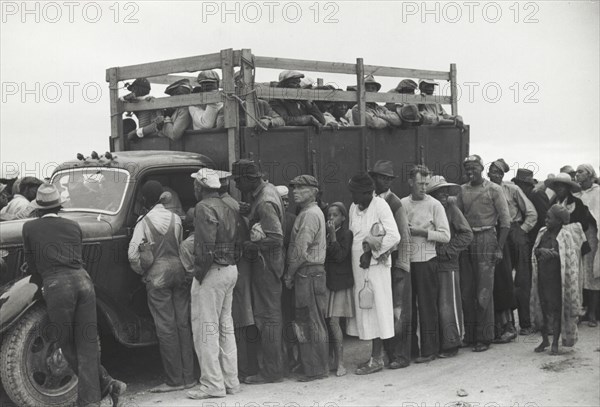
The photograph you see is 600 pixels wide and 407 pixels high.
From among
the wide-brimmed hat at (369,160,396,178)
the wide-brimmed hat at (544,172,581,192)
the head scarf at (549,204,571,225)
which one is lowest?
the head scarf at (549,204,571,225)

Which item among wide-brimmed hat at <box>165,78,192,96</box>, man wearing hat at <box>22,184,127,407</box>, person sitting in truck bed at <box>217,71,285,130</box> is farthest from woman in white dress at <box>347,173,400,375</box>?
man wearing hat at <box>22,184,127,407</box>

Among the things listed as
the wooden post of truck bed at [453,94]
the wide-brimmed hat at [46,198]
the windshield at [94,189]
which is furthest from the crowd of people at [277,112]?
the wide-brimmed hat at [46,198]

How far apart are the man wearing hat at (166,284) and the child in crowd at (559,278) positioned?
3.55 m

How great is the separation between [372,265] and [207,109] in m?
2.37

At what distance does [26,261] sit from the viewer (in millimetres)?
5969

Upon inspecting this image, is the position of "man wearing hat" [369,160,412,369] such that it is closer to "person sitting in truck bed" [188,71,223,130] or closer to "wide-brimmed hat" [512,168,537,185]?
"person sitting in truck bed" [188,71,223,130]

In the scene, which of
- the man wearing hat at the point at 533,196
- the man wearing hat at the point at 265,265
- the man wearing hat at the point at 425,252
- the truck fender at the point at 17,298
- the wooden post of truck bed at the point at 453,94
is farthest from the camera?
the wooden post of truck bed at the point at 453,94

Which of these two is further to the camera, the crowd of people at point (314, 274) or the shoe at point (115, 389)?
the crowd of people at point (314, 274)

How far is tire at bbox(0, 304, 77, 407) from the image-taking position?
19.8 feet

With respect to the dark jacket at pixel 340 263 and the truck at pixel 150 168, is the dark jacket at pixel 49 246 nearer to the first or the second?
the truck at pixel 150 168

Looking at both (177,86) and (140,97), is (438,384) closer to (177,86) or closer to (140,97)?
(177,86)

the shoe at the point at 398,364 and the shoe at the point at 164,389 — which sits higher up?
the shoe at the point at 398,364

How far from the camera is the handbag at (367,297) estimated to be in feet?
→ 23.7

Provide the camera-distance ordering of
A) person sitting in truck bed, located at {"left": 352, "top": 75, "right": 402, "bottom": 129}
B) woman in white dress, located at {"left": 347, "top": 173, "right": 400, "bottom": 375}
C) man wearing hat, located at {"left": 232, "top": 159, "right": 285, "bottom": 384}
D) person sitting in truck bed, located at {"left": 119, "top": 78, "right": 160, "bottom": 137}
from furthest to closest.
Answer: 1. person sitting in truck bed, located at {"left": 352, "top": 75, "right": 402, "bottom": 129}
2. person sitting in truck bed, located at {"left": 119, "top": 78, "right": 160, "bottom": 137}
3. woman in white dress, located at {"left": 347, "top": 173, "right": 400, "bottom": 375}
4. man wearing hat, located at {"left": 232, "top": 159, "right": 285, "bottom": 384}
